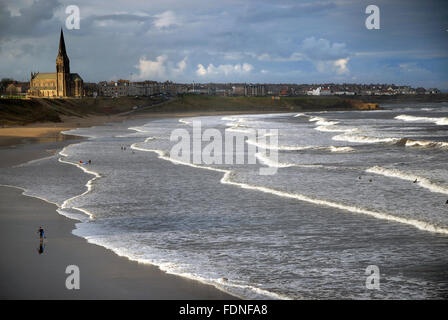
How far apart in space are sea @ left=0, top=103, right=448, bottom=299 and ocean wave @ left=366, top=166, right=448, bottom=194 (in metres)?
0.05

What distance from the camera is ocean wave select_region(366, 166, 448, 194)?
77.0ft

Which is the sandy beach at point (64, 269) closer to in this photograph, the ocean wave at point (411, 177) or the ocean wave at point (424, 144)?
the ocean wave at point (411, 177)

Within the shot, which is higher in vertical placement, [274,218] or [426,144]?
[426,144]

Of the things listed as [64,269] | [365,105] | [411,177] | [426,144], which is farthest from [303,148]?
[365,105]

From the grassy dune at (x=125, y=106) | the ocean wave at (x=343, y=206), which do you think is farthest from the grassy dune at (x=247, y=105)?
the ocean wave at (x=343, y=206)

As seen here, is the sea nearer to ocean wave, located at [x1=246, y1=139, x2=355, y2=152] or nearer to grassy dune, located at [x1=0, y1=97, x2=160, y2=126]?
ocean wave, located at [x1=246, y1=139, x2=355, y2=152]

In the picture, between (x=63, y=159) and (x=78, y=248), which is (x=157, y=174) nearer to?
(x=63, y=159)

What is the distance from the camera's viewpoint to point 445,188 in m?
23.3

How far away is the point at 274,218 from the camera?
1891cm

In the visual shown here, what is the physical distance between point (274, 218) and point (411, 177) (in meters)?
10.8

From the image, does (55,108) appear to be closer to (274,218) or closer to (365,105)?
(365,105)

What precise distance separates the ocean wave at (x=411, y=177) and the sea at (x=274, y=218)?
0.05 m

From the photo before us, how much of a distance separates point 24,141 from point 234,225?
128 feet
